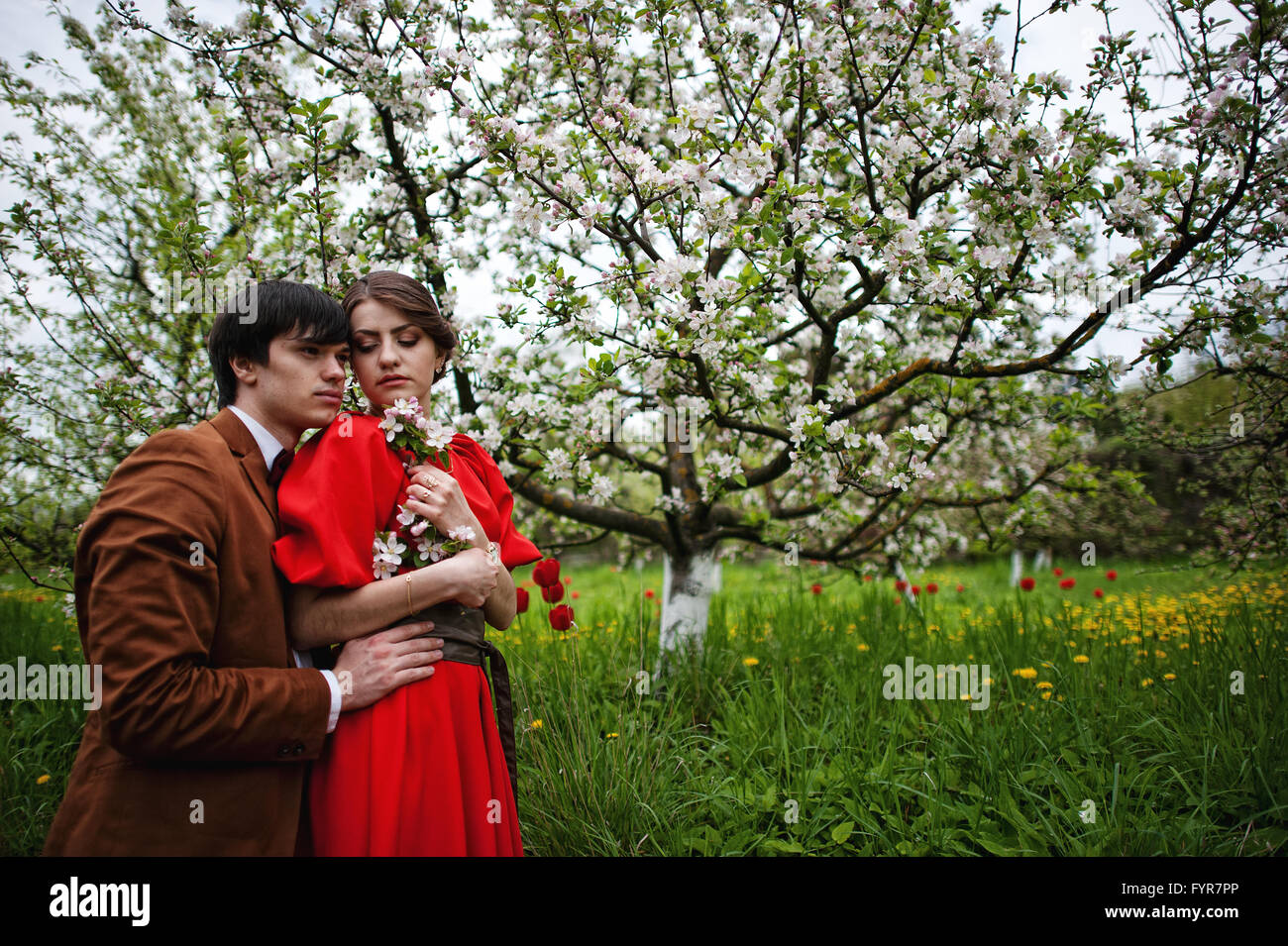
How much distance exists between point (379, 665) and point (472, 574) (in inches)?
11.1

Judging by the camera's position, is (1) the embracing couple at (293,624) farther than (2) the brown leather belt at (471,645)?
No

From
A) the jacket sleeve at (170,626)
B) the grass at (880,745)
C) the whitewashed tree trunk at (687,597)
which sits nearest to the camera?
the jacket sleeve at (170,626)

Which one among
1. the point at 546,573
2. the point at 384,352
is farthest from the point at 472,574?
the point at 546,573

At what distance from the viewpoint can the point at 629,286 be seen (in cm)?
282

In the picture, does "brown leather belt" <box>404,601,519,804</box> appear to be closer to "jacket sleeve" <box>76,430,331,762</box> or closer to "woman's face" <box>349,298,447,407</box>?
"jacket sleeve" <box>76,430,331,762</box>

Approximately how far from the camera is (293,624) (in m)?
1.54

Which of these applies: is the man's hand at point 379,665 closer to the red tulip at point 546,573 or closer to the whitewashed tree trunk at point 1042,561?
the red tulip at point 546,573

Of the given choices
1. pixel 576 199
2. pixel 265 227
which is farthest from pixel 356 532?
pixel 265 227

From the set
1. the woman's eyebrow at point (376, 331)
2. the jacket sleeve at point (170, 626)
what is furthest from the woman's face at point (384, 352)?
the jacket sleeve at point (170, 626)

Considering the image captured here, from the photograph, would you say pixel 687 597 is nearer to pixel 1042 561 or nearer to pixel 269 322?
pixel 269 322

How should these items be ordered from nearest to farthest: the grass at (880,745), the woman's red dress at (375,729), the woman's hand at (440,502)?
the woman's red dress at (375,729) → the woman's hand at (440,502) → the grass at (880,745)

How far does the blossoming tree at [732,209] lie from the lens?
2.51m

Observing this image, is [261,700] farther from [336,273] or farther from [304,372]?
[336,273]
